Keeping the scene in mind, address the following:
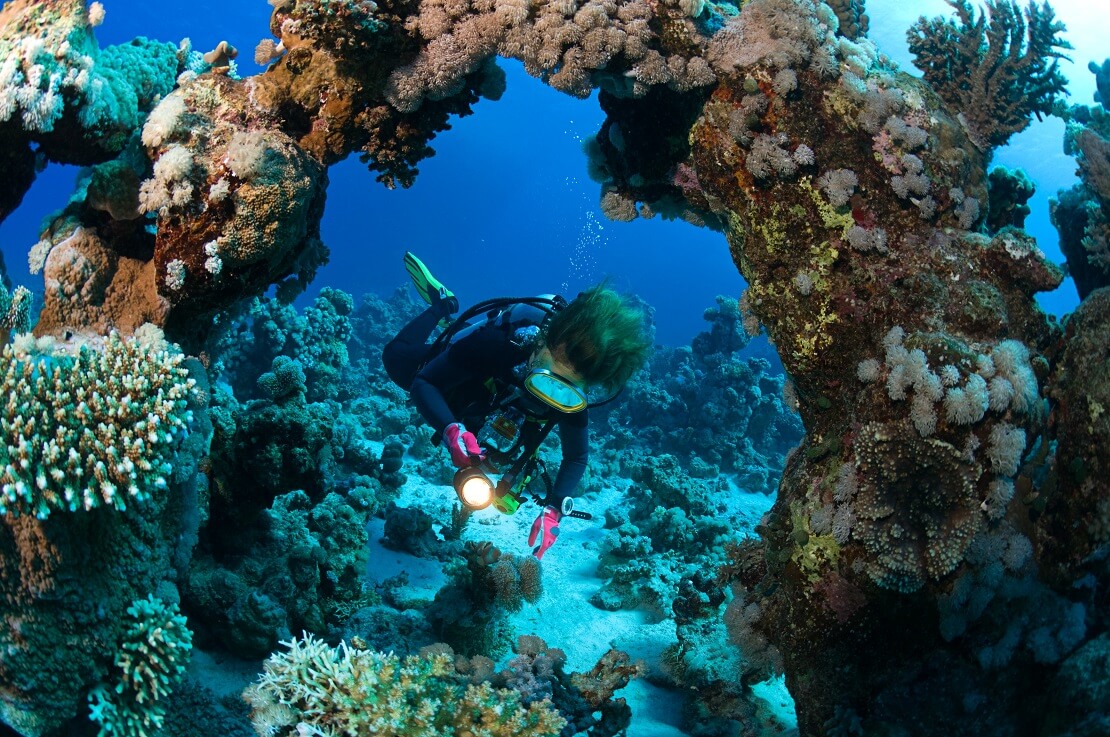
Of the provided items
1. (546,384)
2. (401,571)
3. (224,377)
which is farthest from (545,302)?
(224,377)

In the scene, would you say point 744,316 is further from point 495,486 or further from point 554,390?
point 495,486

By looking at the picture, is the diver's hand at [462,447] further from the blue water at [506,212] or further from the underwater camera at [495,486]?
the blue water at [506,212]

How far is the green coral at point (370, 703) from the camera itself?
9.68 feet

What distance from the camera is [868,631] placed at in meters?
3.38

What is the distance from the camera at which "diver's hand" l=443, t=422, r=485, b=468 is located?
4.97 m

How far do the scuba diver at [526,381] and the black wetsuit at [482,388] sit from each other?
0.01 metres

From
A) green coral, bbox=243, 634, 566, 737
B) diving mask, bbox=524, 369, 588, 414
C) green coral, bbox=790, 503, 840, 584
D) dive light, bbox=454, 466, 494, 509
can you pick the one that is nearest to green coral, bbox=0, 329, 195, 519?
green coral, bbox=243, 634, 566, 737

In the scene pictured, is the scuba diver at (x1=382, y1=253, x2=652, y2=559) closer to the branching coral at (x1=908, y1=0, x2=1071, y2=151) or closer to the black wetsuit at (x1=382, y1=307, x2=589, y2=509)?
the black wetsuit at (x1=382, y1=307, x2=589, y2=509)

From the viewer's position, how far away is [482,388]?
19.5 ft

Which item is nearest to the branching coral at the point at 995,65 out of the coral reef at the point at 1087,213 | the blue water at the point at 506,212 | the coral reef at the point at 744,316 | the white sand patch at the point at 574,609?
the coral reef at the point at 744,316

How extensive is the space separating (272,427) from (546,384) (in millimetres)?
2525

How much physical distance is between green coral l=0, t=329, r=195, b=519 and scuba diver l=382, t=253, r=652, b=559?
2.35 metres

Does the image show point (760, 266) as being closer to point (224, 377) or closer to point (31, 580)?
point (31, 580)

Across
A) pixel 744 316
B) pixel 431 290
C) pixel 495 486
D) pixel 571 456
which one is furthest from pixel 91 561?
pixel 431 290
